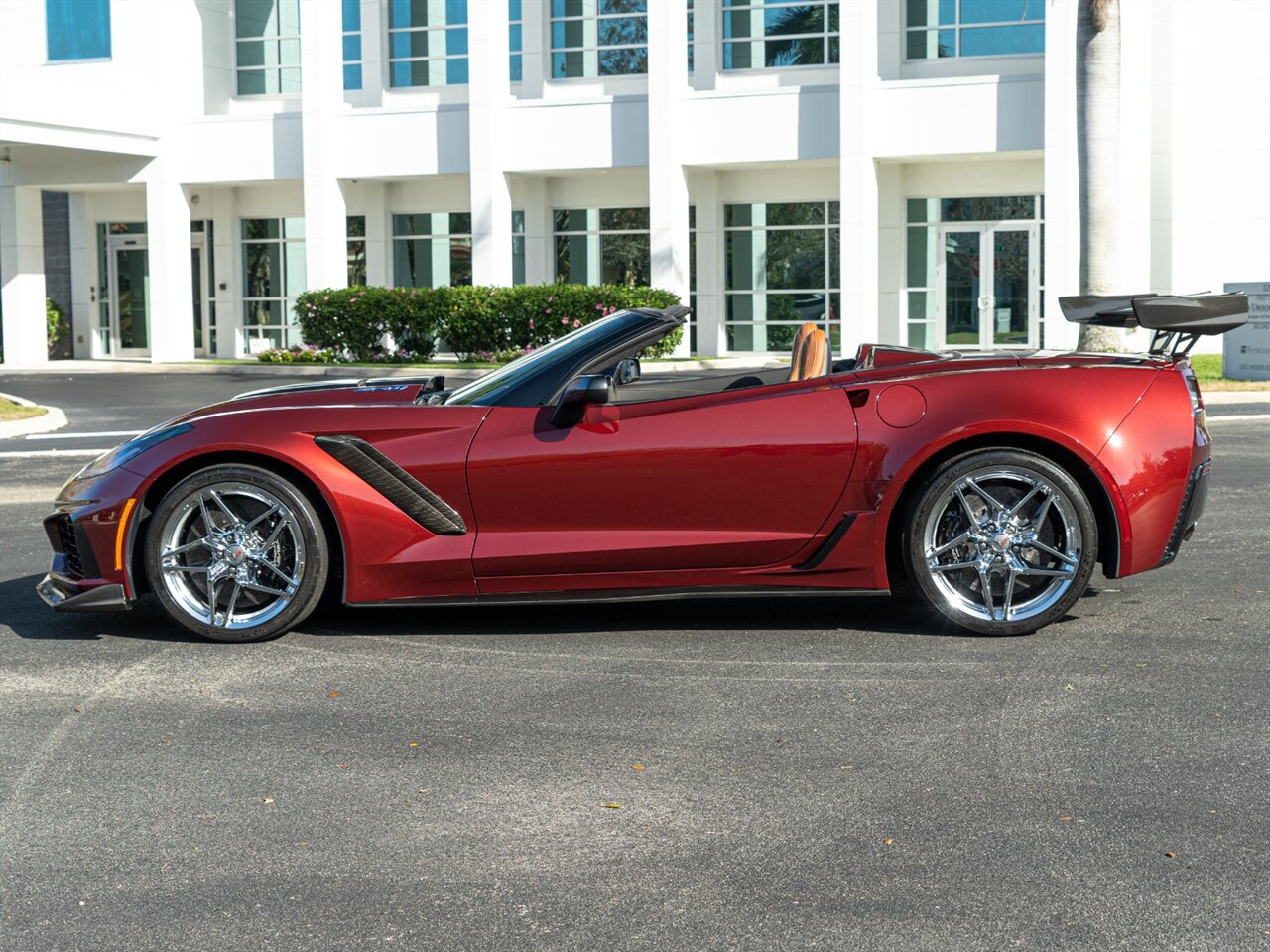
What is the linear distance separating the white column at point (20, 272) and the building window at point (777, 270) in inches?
609

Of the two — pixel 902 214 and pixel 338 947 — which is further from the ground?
pixel 902 214

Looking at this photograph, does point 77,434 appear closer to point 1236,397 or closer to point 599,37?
point 1236,397

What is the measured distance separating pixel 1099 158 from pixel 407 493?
18.9 meters

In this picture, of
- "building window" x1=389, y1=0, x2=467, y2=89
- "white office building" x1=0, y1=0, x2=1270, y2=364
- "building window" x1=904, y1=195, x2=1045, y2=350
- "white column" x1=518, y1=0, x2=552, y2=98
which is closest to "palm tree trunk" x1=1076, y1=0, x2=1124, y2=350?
"white office building" x1=0, y1=0, x2=1270, y2=364

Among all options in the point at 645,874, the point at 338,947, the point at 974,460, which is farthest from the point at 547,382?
the point at 338,947

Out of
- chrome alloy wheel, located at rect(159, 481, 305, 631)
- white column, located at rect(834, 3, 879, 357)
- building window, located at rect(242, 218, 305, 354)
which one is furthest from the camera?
building window, located at rect(242, 218, 305, 354)

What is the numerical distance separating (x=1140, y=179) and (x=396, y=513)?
27477 millimetres

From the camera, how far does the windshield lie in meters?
6.60

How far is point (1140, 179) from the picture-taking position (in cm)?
3100

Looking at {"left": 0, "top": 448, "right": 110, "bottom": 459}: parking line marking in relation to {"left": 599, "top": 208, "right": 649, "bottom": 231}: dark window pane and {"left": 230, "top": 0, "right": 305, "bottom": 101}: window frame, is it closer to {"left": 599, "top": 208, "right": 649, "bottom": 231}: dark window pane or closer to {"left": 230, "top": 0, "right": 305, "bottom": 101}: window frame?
{"left": 599, "top": 208, "right": 649, "bottom": 231}: dark window pane

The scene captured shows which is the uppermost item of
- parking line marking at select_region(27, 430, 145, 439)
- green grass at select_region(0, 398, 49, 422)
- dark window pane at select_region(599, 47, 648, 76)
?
dark window pane at select_region(599, 47, 648, 76)

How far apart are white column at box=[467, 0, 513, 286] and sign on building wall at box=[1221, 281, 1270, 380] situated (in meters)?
15.1

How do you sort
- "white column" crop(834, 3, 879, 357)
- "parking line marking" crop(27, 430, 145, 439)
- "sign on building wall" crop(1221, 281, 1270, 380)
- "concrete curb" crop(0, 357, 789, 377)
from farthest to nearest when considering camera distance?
"white column" crop(834, 3, 879, 357)
"concrete curb" crop(0, 357, 789, 377)
"sign on building wall" crop(1221, 281, 1270, 380)
"parking line marking" crop(27, 430, 145, 439)

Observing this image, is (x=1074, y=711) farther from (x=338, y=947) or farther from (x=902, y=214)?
(x=902, y=214)
